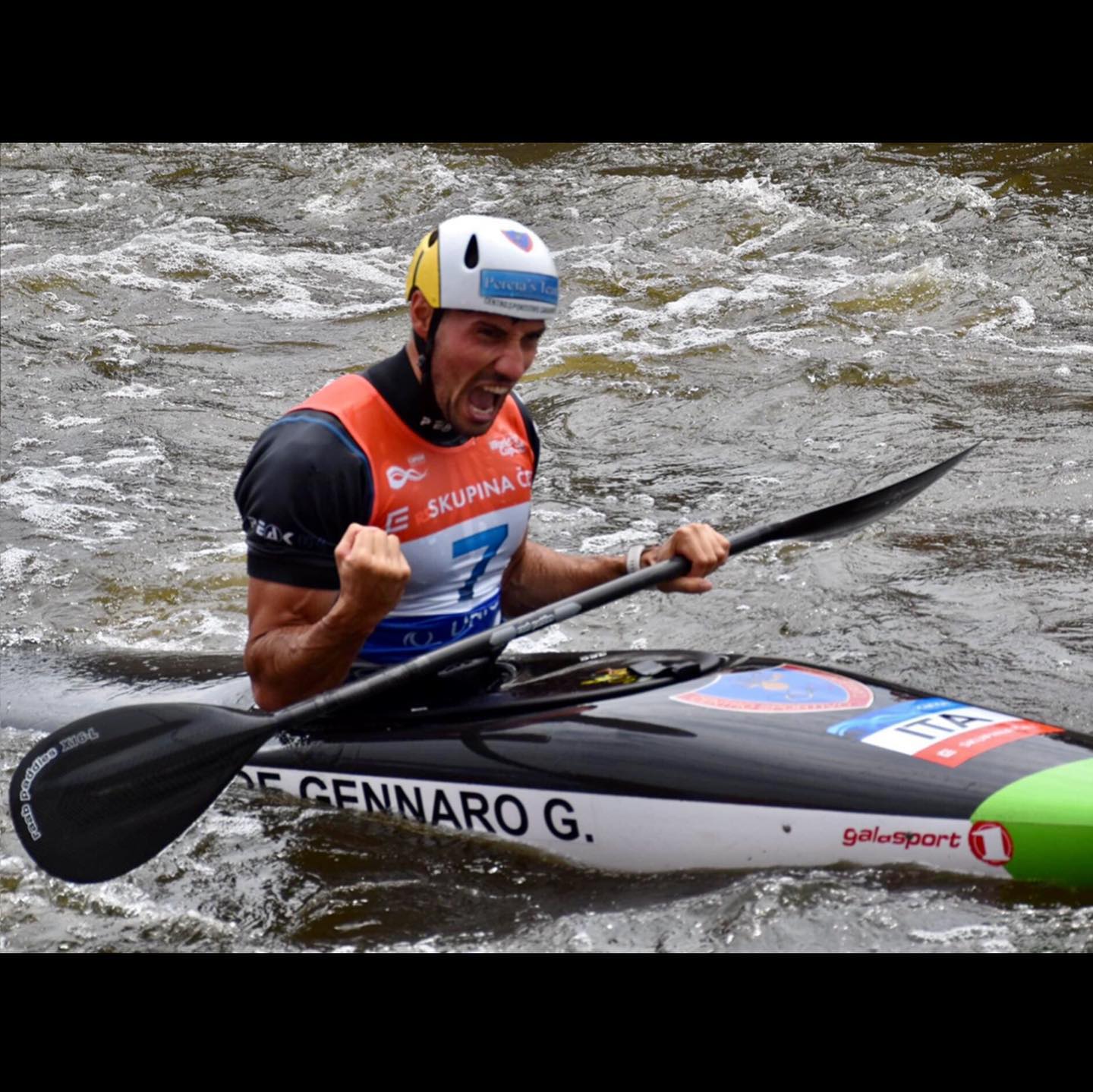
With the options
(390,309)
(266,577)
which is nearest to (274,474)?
(266,577)

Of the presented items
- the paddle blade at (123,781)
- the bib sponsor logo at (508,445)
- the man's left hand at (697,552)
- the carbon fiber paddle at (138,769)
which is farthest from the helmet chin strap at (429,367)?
the paddle blade at (123,781)

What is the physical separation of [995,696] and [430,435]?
2.13m

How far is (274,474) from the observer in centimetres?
326

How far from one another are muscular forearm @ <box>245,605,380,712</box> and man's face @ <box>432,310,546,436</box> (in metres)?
0.56

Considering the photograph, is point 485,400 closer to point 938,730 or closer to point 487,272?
point 487,272

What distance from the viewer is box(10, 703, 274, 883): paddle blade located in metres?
3.35

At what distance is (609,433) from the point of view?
741 cm

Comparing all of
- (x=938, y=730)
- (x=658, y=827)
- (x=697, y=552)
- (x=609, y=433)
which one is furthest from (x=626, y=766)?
(x=609, y=433)

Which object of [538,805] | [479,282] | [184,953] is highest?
[479,282]

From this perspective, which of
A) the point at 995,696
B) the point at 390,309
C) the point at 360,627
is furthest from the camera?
the point at 390,309

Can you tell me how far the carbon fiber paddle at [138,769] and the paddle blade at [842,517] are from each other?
47cm

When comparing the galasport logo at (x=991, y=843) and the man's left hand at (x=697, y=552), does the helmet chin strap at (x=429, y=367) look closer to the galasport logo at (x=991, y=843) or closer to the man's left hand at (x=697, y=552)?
the man's left hand at (x=697, y=552)

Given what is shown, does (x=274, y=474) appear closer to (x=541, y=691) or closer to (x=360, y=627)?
(x=360, y=627)

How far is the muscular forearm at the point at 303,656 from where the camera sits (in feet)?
10.4
